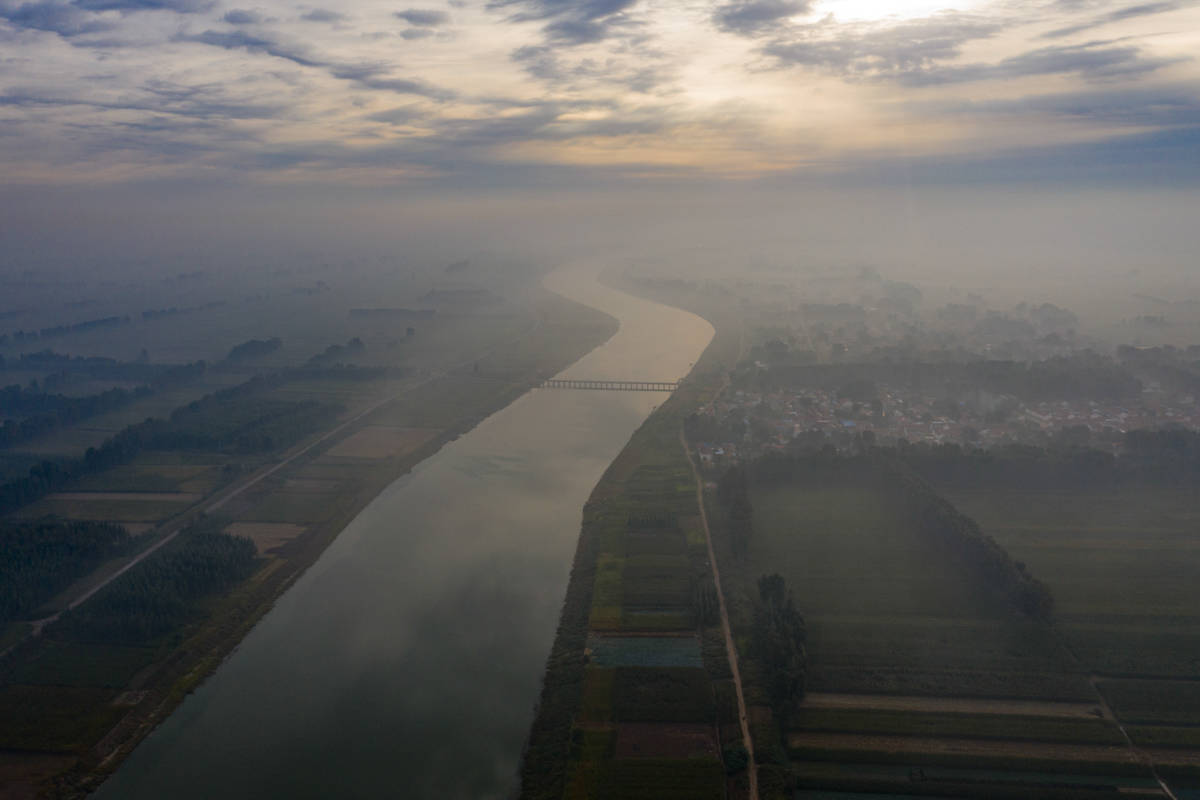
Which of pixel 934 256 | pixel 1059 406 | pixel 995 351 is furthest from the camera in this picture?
pixel 934 256

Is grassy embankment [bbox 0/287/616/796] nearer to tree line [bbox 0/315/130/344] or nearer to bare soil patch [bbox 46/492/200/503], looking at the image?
bare soil patch [bbox 46/492/200/503]

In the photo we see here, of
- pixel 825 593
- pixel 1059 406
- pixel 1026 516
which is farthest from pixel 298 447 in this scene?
pixel 1059 406

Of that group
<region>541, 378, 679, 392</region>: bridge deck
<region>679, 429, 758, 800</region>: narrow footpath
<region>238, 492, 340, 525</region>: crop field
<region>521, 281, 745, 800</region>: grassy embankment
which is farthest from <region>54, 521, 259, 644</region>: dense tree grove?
<region>541, 378, 679, 392</region>: bridge deck

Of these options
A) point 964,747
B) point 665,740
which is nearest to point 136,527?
point 665,740

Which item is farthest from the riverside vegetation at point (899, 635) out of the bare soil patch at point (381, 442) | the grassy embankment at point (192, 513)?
the bare soil patch at point (381, 442)

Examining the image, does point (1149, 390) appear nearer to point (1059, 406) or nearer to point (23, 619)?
point (1059, 406)

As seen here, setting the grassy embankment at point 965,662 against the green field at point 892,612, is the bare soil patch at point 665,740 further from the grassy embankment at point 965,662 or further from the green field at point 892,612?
the green field at point 892,612
